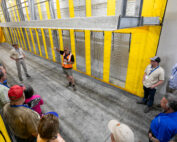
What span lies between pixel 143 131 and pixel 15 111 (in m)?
2.80

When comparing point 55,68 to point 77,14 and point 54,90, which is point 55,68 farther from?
point 77,14

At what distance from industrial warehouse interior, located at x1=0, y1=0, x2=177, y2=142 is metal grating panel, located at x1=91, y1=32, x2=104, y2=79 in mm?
40

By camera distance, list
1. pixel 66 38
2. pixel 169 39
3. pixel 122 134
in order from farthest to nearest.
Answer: pixel 66 38, pixel 169 39, pixel 122 134

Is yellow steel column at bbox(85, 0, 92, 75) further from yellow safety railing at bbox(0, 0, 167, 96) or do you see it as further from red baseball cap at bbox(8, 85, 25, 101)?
red baseball cap at bbox(8, 85, 25, 101)

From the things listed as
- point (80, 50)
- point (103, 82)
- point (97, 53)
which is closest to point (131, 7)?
point (97, 53)

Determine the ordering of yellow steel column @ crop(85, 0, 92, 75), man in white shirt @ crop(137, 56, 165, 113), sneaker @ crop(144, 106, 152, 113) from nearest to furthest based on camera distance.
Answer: man in white shirt @ crop(137, 56, 165, 113) → sneaker @ crop(144, 106, 152, 113) → yellow steel column @ crop(85, 0, 92, 75)

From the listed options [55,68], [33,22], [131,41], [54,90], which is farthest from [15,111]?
[55,68]

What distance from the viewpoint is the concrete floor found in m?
2.71

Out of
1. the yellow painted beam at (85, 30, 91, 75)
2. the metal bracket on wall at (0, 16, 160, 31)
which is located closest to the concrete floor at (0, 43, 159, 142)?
the yellow painted beam at (85, 30, 91, 75)

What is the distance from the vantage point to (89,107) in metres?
3.50

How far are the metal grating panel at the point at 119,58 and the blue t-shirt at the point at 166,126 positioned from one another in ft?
8.30

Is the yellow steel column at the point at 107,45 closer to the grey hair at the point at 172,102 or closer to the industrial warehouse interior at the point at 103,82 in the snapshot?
the industrial warehouse interior at the point at 103,82

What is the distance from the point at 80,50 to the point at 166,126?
442 centimetres

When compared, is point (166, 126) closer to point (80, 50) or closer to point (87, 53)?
point (87, 53)
